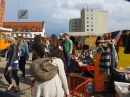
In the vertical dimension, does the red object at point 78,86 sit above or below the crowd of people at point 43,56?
below

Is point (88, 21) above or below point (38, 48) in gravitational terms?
above

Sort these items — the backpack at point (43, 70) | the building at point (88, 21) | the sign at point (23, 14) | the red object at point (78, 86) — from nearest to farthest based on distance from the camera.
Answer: the backpack at point (43, 70)
the red object at point (78, 86)
the sign at point (23, 14)
the building at point (88, 21)

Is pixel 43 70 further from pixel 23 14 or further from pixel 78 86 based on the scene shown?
pixel 23 14

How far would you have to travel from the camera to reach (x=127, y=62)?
9008 mm

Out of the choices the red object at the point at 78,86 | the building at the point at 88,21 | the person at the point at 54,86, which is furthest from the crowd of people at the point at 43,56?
the building at the point at 88,21

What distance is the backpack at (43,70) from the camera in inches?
136

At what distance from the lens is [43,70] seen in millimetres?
3484

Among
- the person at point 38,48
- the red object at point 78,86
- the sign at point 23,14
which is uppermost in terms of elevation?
the sign at point 23,14

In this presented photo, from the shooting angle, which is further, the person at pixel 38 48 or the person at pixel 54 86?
the person at pixel 38 48

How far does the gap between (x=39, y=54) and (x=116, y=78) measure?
232 cm

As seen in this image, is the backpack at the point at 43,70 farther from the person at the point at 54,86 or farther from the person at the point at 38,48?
the person at the point at 38,48

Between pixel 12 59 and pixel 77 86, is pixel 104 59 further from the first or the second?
pixel 12 59

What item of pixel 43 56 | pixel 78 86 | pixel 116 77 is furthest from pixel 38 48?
pixel 116 77

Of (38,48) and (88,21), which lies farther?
(88,21)
